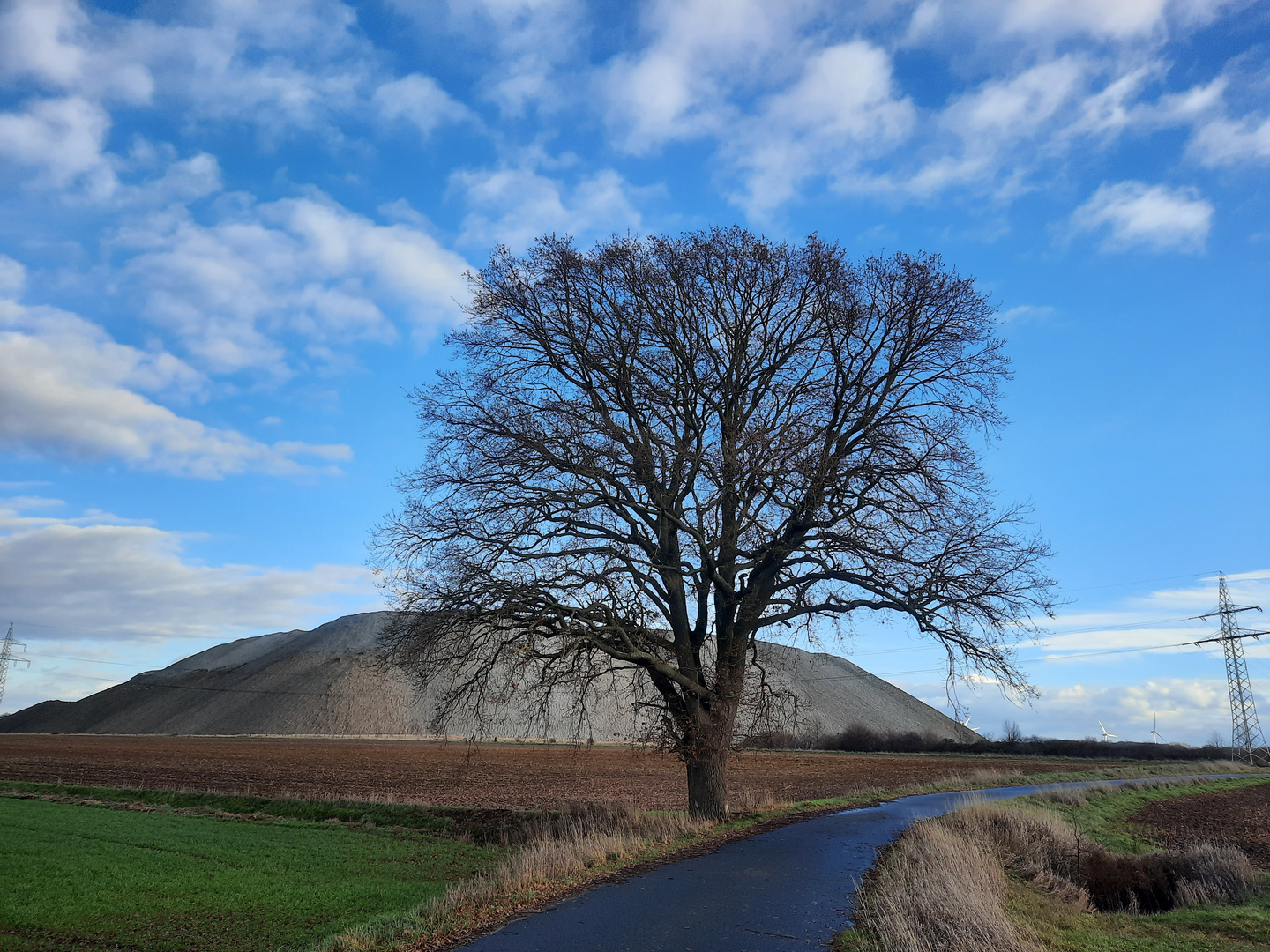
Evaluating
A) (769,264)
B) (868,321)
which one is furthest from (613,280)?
(868,321)

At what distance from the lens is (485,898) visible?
35.6 feet

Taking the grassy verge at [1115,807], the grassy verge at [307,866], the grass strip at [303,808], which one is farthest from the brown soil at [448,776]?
the grassy verge at [1115,807]

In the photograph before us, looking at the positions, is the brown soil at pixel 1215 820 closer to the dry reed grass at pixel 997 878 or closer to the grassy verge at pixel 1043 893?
the grassy verge at pixel 1043 893

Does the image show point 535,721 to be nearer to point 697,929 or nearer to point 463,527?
point 463,527

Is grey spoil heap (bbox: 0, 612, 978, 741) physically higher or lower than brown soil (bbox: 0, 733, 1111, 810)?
higher

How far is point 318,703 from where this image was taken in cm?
12288

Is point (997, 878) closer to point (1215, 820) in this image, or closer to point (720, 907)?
point (720, 907)

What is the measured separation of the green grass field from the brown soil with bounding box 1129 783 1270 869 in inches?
696

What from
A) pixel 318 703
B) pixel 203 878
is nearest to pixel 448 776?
pixel 203 878

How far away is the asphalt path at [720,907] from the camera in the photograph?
841 cm

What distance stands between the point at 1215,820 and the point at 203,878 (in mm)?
27547

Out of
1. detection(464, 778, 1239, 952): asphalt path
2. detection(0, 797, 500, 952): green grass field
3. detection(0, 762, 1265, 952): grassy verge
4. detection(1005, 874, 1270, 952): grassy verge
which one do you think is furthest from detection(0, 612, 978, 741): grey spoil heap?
detection(1005, 874, 1270, 952): grassy verge

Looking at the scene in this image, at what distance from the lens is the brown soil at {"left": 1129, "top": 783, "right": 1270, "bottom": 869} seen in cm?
2025

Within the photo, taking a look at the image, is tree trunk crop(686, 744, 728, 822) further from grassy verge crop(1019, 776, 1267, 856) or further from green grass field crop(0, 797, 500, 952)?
grassy verge crop(1019, 776, 1267, 856)
